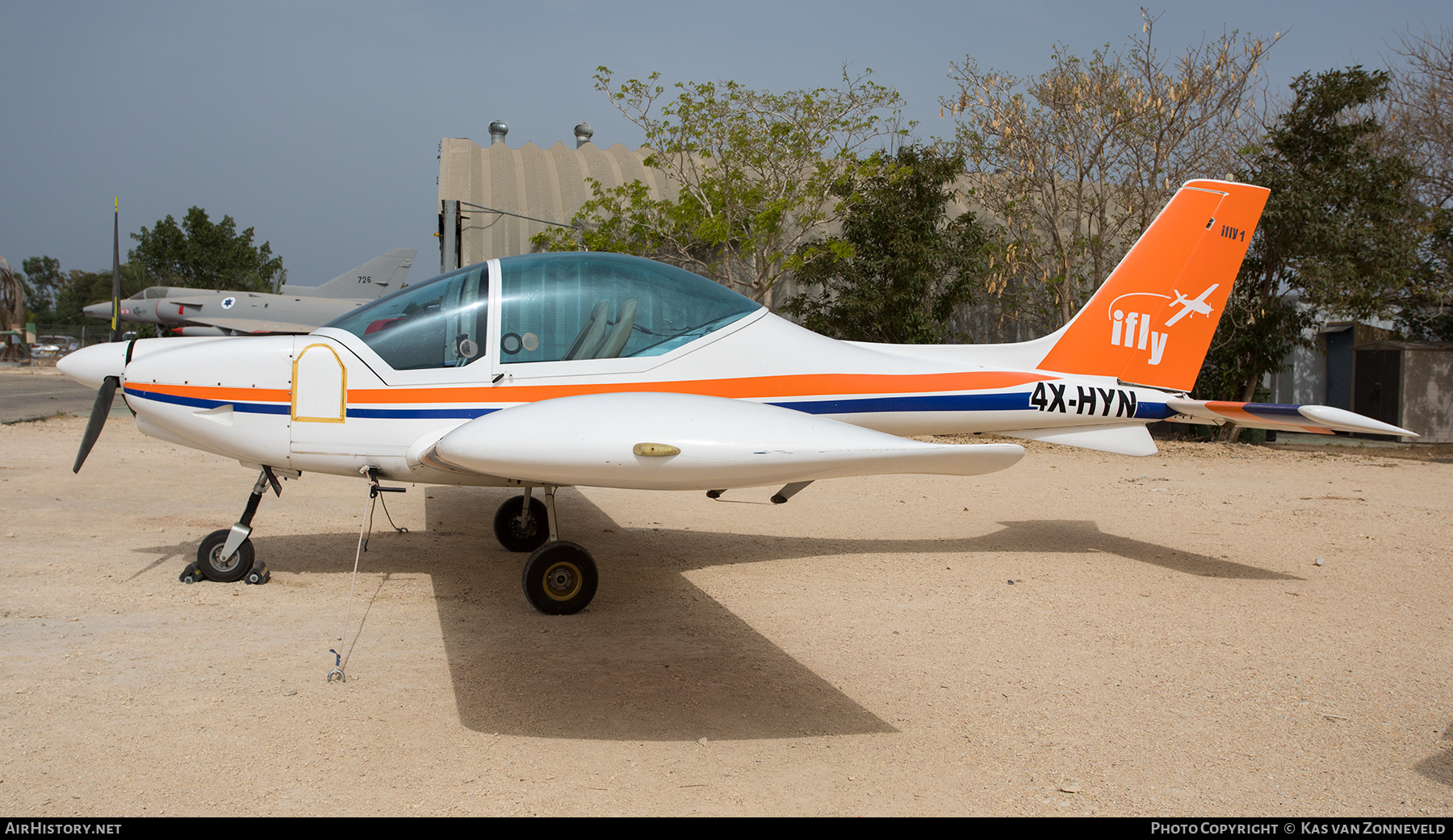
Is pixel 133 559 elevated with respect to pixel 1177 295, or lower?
lower

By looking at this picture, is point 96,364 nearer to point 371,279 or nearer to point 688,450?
point 688,450

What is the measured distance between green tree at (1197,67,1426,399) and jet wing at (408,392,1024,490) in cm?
1500

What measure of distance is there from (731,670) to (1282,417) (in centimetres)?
366

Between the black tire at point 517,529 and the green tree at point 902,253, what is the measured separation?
11.4m

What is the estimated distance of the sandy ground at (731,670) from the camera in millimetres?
2742

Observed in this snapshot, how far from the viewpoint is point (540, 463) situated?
2910 mm

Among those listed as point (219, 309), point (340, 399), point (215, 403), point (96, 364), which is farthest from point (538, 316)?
point (219, 309)

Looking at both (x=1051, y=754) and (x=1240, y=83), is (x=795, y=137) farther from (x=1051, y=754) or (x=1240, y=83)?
(x=1051, y=754)

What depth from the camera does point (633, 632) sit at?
4.45 meters

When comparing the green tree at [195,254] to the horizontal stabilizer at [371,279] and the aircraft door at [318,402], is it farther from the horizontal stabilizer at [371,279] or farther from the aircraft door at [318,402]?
the aircraft door at [318,402]

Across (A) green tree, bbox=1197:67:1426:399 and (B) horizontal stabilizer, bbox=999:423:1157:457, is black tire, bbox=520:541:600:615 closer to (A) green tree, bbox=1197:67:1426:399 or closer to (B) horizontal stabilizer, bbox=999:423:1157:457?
(B) horizontal stabilizer, bbox=999:423:1157:457

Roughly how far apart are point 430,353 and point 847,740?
9.93ft

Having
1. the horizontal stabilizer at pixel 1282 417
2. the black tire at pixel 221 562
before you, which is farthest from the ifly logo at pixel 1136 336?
the black tire at pixel 221 562
